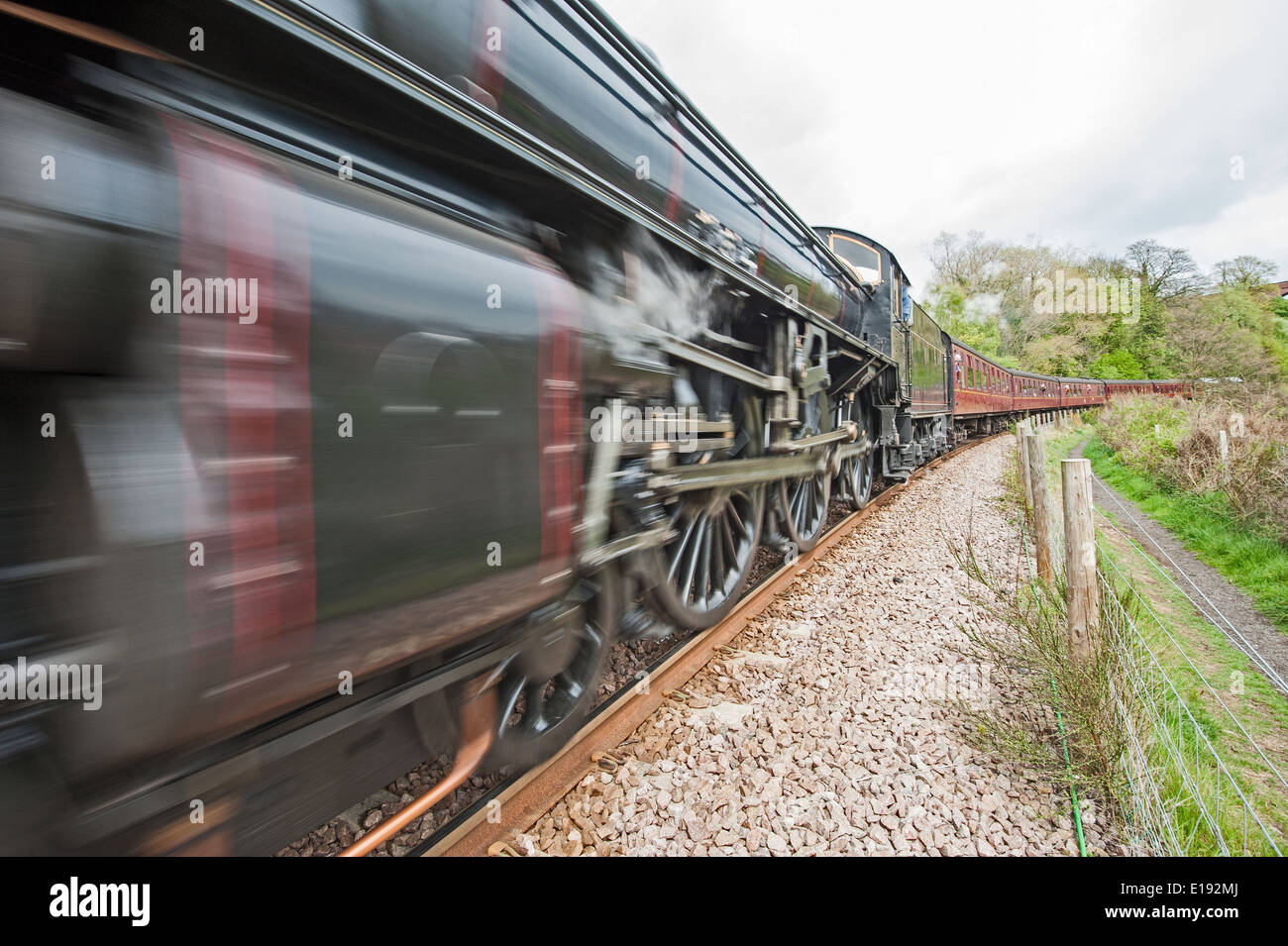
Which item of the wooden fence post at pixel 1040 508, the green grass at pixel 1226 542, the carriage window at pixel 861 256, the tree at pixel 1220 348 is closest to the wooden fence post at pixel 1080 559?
the wooden fence post at pixel 1040 508

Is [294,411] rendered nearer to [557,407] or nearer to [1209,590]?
[557,407]

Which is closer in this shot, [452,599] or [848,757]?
[452,599]

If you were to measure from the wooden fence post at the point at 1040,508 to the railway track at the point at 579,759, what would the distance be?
191 cm

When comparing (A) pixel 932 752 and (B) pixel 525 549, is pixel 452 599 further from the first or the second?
(A) pixel 932 752

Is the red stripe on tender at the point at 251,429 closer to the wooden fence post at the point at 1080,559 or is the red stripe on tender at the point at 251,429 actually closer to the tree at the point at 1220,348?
the wooden fence post at the point at 1080,559

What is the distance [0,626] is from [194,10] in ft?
3.50

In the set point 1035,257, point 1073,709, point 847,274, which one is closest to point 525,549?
point 1073,709

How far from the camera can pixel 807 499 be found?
509 cm

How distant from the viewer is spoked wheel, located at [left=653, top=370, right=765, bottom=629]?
3051mm

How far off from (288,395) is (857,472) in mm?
6679

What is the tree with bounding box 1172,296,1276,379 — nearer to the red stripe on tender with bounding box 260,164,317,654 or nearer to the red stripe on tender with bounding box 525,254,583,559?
the red stripe on tender with bounding box 525,254,583,559

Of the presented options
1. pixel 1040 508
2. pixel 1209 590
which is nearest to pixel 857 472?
pixel 1040 508

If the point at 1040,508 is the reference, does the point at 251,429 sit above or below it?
above

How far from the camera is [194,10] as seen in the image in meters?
1.04
